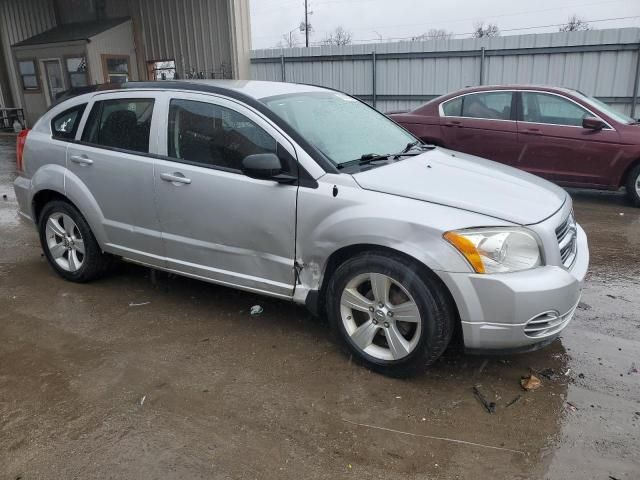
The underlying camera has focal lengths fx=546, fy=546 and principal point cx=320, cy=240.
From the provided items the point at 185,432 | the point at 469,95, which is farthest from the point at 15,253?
the point at 469,95

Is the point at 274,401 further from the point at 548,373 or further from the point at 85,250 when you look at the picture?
the point at 85,250

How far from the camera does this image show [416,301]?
9.91 ft

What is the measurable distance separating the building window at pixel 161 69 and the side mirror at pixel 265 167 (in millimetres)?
13232

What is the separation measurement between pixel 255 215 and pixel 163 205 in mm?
837

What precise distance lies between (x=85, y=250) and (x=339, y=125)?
2.40m

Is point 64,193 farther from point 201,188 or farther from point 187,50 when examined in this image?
point 187,50

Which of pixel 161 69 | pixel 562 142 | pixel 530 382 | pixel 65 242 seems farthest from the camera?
pixel 161 69

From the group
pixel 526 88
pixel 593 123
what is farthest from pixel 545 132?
pixel 526 88

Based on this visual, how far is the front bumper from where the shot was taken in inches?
112

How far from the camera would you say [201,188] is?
12.2ft

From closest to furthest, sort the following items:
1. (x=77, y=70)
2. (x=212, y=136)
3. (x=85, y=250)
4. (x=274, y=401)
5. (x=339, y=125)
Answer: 1. (x=274, y=401)
2. (x=212, y=136)
3. (x=339, y=125)
4. (x=85, y=250)
5. (x=77, y=70)

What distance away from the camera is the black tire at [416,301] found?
Result: 2992mm

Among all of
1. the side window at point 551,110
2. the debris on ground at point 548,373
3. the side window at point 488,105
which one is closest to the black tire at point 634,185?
the side window at point 551,110

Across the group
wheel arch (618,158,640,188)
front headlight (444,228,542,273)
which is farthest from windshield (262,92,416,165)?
wheel arch (618,158,640,188)
